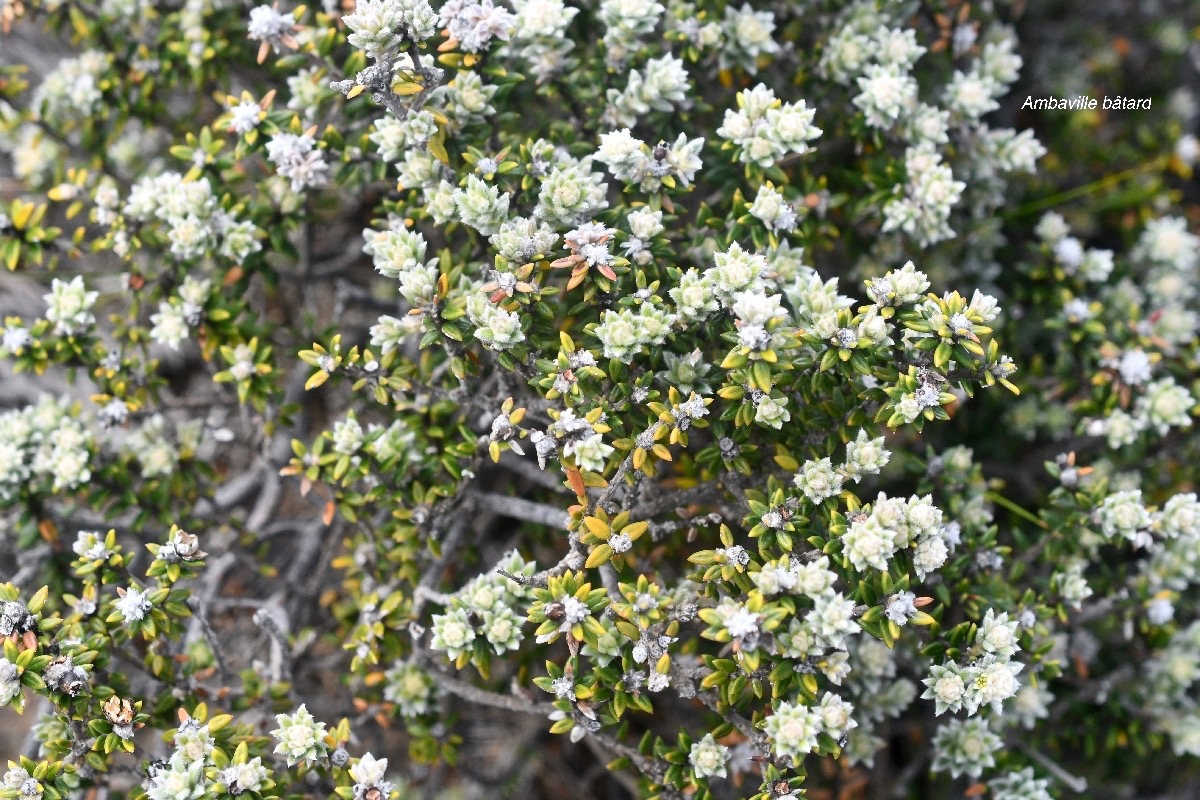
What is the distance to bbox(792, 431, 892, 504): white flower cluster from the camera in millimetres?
2801

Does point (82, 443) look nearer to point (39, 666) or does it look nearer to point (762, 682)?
point (39, 666)

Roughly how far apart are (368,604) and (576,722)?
799 mm

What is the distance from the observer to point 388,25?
2.70 meters

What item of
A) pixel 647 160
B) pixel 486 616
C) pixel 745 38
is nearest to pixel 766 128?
pixel 647 160

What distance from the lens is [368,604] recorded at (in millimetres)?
3221

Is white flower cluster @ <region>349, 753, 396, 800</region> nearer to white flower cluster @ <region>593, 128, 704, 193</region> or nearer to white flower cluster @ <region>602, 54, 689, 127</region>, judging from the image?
white flower cluster @ <region>593, 128, 704, 193</region>

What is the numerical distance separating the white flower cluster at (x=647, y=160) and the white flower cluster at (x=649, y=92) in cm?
19

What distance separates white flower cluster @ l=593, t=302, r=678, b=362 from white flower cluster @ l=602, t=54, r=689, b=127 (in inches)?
30.2

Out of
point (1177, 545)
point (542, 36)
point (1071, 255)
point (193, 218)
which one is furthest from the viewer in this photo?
point (1071, 255)

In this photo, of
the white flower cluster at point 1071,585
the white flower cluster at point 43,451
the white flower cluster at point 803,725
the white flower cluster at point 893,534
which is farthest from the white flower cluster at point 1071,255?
the white flower cluster at point 43,451

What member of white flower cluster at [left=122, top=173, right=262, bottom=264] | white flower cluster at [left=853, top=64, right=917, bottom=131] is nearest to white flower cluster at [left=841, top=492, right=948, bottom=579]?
white flower cluster at [left=853, top=64, right=917, bottom=131]

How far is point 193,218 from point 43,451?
0.94 meters

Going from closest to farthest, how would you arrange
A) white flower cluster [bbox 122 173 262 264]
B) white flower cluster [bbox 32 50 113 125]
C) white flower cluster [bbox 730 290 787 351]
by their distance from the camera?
1. white flower cluster [bbox 730 290 787 351]
2. white flower cluster [bbox 122 173 262 264]
3. white flower cluster [bbox 32 50 113 125]

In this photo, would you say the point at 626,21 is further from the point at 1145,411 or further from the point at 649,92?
the point at 1145,411
